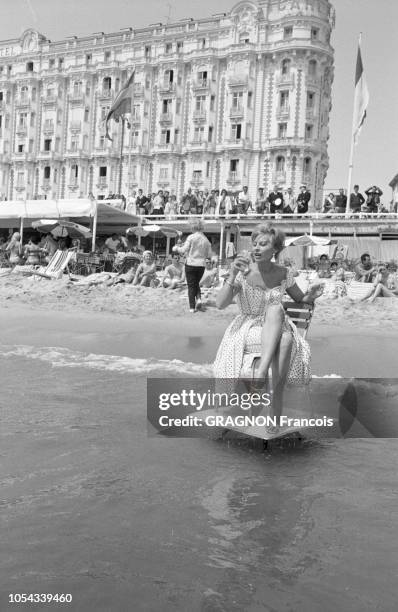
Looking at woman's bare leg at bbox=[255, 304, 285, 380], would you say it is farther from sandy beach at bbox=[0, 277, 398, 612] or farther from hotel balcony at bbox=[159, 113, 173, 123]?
hotel balcony at bbox=[159, 113, 173, 123]

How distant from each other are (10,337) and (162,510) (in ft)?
20.8

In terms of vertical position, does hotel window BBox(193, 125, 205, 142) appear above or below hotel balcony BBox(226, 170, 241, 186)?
above

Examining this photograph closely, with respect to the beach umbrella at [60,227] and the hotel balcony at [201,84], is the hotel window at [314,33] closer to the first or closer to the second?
the hotel balcony at [201,84]

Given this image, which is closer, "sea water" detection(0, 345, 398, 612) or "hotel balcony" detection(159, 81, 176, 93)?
"sea water" detection(0, 345, 398, 612)

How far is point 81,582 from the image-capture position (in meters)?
2.20

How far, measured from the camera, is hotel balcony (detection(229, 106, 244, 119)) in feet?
165

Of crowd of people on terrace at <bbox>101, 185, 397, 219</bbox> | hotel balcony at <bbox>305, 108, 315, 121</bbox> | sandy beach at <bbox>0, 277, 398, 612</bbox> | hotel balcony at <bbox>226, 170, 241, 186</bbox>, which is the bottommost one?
sandy beach at <bbox>0, 277, 398, 612</bbox>

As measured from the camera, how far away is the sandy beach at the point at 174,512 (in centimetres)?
219

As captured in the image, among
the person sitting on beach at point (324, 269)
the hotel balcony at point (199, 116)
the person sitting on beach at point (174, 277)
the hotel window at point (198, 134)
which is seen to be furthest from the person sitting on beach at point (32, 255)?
the hotel balcony at point (199, 116)

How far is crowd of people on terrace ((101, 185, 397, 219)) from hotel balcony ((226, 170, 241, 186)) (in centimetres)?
1954

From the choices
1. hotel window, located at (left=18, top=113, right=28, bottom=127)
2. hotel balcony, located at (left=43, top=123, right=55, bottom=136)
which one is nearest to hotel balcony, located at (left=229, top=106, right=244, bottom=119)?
hotel balcony, located at (left=43, top=123, right=55, bottom=136)

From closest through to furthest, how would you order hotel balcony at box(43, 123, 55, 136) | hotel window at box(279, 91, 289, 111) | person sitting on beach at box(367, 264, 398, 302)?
person sitting on beach at box(367, 264, 398, 302)
hotel window at box(279, 91, 289, 111)
hotel balcony at box(43, 123, 55, 136)

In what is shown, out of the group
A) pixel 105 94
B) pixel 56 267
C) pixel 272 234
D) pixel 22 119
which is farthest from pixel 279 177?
pixel 272 234

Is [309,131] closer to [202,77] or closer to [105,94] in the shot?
[202,77]
